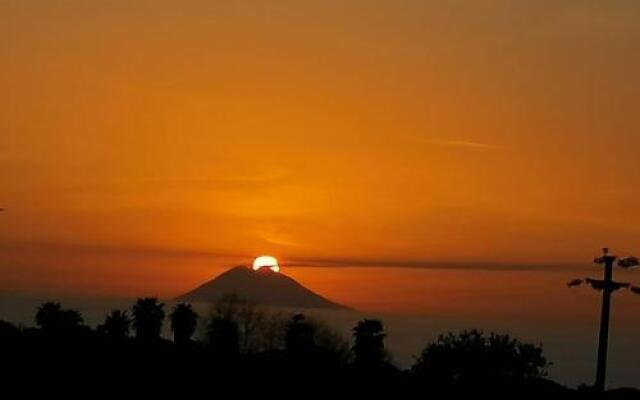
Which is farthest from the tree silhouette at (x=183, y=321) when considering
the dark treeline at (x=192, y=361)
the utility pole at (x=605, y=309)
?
the utility pole at (x=605, y=309)

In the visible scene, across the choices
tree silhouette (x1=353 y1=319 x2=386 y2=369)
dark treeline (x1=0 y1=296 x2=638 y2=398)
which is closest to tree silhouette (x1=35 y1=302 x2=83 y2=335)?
dark treeline (x1=0 y1=296 x2=638 y2=398)

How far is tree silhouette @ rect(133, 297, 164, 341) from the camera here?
8906 centimetres

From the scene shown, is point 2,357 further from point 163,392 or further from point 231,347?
point 231,347

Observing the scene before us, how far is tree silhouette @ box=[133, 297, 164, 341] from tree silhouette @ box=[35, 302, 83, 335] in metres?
4.34

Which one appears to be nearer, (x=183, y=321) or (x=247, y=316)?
(x=183, y=321)

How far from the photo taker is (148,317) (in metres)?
90.9

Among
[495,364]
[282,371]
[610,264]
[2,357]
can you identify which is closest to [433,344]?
[495,364]

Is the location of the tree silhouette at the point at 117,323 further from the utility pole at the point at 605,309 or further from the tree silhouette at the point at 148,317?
the utility pole at the point at 605,309

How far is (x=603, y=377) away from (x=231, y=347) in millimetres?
23741

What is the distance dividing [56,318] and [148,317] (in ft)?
30.8

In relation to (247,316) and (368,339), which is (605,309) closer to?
(368,339)

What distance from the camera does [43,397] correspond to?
49.3 m

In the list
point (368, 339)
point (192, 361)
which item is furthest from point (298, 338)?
point (192, 361)

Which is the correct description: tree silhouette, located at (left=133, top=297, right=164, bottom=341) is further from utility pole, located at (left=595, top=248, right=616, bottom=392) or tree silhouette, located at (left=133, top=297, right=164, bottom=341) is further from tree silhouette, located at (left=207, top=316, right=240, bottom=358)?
utility pole, located at (left=595, top=248, right=616, bottom=392)
